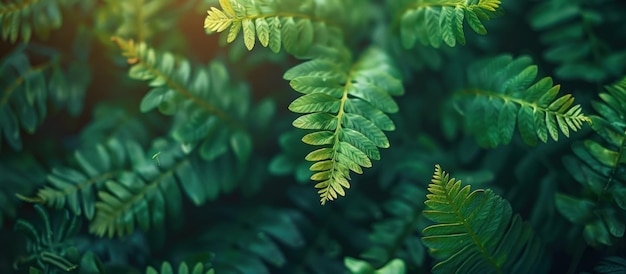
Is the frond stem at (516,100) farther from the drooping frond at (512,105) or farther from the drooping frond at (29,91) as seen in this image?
the drooping frond at (29,91)

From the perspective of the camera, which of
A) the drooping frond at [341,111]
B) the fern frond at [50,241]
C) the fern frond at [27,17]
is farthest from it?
the fern frond at [27,17]

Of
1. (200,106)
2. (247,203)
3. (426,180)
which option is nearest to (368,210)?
(426,180)

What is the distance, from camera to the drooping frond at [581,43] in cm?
113

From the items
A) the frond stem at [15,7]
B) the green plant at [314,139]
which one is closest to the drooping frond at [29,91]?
the green plant at [314,139]

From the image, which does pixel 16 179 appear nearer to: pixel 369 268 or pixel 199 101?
pixel 199 101

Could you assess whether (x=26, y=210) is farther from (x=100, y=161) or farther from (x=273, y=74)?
(x=273, y=74)

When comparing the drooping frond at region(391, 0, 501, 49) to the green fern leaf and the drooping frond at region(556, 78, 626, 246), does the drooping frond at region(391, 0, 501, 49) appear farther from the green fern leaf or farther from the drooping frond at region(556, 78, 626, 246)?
the drooping frond at region(556, 78, 626, 246)

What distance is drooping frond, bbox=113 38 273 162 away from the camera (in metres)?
1.02

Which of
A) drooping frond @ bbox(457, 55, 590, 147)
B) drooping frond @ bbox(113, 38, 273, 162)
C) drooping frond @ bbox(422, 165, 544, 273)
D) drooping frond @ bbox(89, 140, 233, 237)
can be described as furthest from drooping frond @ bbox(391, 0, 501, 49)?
drooping frond @ bbox(89, 140, 233, 237)

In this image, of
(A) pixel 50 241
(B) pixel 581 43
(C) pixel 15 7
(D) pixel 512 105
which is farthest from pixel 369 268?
(C) pixel 15 7

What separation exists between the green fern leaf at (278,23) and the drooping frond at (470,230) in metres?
0.32

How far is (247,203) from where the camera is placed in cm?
124

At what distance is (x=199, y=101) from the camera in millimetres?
1079

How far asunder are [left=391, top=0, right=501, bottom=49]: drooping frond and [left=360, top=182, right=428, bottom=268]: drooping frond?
281 millimetres
